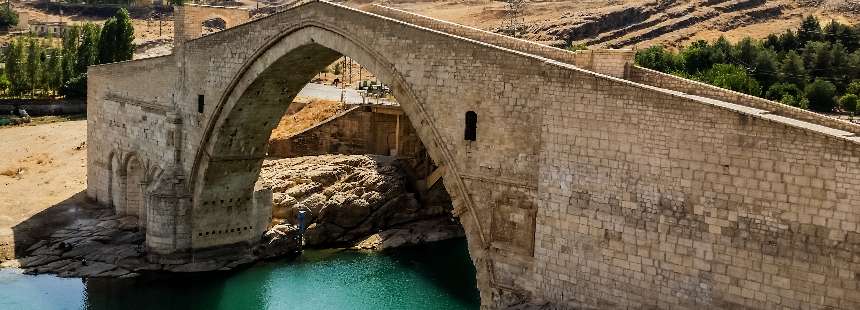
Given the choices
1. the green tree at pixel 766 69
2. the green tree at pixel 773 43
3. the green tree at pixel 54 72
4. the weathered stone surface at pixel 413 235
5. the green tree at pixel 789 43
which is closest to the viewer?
the weathered stone surface at pixel 413 235

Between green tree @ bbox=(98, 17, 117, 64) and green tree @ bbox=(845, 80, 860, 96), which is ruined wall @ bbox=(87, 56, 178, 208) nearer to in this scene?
green tree @ bbox=(98, 17, 117, 64)

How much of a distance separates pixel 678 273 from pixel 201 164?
15.9m

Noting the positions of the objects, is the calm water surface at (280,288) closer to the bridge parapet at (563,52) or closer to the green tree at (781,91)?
the bridge parapet at (563,52)

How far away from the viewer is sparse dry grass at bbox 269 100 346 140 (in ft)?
108

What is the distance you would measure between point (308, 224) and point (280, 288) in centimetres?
410

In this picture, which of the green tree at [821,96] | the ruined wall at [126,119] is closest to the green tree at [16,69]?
the ruined wall at [126,119]

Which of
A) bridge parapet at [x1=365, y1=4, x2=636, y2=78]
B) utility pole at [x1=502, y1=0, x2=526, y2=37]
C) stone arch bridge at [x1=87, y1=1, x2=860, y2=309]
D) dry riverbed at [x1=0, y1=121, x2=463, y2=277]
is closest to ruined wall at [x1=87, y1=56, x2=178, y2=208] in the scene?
dry riverbed at [x1=0, y1=121, x2=463, y2=277]

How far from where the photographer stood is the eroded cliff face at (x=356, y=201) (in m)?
27.7

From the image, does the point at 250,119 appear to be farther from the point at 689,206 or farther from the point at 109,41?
the point at 109,41

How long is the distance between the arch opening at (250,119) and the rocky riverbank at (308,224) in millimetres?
905

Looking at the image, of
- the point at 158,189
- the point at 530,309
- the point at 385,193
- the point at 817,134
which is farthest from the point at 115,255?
the point at 817,134

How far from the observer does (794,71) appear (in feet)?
116

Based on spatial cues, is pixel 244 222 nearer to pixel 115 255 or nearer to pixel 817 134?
pixel 115 255

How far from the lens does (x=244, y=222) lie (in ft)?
84.9
